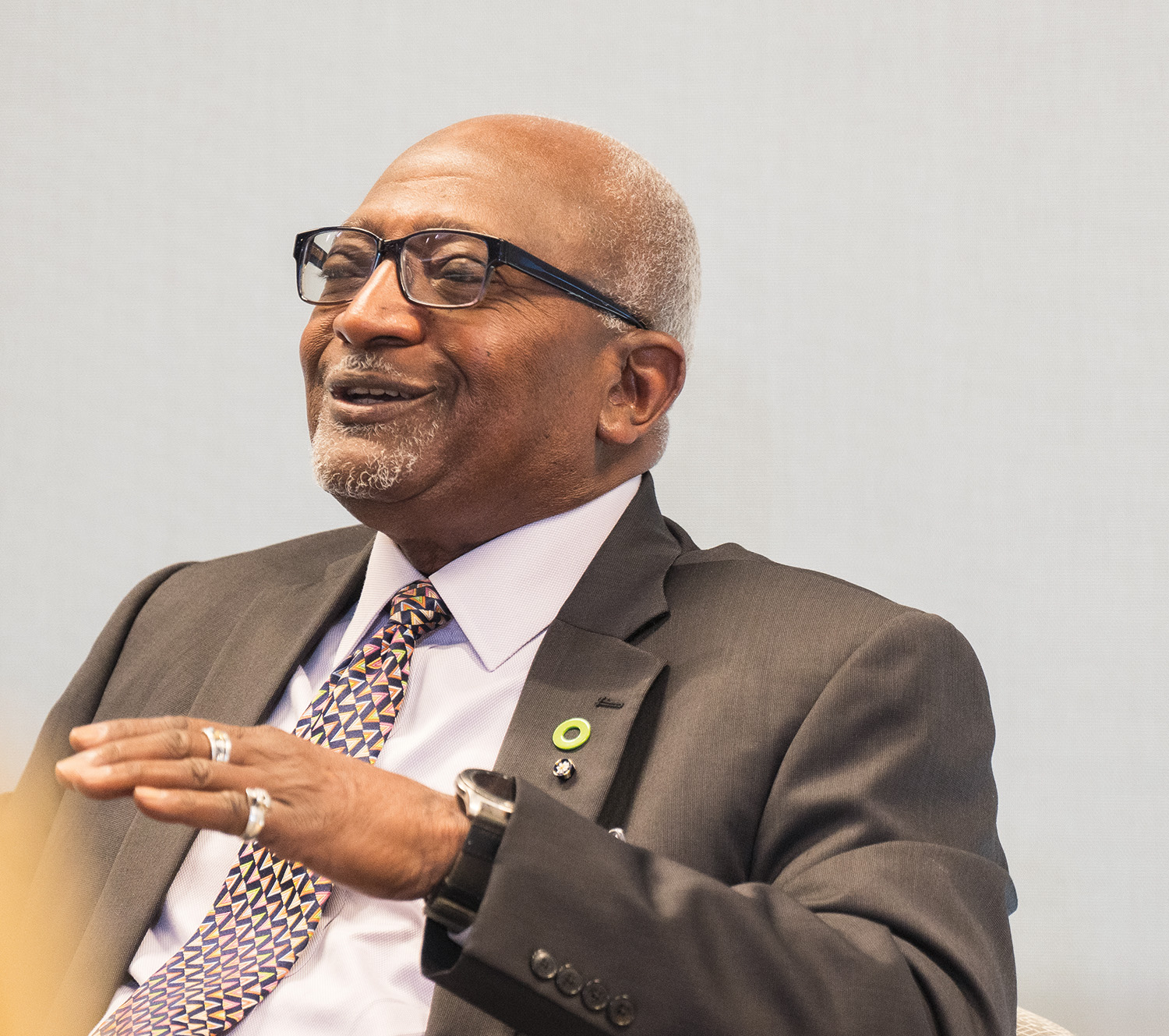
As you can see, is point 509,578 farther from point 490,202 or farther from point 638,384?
point 490,202

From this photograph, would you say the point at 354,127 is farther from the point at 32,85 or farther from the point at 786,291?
the point at 786,291

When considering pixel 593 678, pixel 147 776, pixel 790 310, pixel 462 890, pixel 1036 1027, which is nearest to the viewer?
pixel 147 776

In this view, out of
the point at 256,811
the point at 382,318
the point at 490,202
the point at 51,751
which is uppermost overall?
the point at 490,202

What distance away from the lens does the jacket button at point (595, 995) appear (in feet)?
4.35

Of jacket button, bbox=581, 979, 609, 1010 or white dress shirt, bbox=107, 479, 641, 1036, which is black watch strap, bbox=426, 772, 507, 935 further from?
white dress shirt, bbox=107, 479, 641, 1036

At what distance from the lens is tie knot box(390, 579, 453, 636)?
197cm

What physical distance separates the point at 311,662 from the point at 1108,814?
1.44 metres

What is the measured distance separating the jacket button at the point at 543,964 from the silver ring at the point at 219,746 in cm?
37

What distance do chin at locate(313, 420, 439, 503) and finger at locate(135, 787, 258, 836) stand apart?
2.60ft

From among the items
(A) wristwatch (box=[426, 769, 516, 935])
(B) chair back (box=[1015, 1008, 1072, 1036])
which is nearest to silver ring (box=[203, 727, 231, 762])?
(A) wristwatch (box=[426, 769, 516, 935])

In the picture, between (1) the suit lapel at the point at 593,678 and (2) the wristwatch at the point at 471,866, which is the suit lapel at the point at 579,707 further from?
(2) the wristwatch at the point at 471,866

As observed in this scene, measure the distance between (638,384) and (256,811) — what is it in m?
1.16

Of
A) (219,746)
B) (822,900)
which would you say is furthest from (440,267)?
(822,900)

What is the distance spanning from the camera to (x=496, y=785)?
1.39 metres
